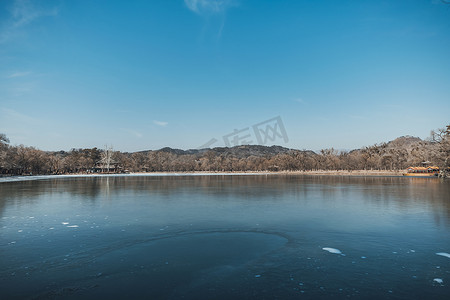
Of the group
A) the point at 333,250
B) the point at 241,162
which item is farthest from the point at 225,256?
the point at 241,162

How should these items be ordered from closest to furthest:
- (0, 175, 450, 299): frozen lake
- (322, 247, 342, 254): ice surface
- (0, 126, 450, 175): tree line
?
(0, 175, 450, 299): frozen lake → (322, 247, 342, 254): ice surface → (0, 126, 450, 175): tree line

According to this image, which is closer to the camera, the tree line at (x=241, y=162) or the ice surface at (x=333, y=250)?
the ice surface at (x=333, y=250)

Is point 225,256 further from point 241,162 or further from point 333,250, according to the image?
point 241,162

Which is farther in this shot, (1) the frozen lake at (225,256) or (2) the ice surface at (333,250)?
(2) the ice surface at (333,250)

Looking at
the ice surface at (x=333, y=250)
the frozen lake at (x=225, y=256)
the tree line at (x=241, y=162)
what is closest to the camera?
the frozen lake at (x=225, y=256)

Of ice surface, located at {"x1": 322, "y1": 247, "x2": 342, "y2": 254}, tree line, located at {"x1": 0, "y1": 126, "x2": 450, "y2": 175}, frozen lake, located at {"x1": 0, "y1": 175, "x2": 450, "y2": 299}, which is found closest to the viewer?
frozen lake, located at {"x1": 0, "y1": 175, "x2": 450, "y2": 299}

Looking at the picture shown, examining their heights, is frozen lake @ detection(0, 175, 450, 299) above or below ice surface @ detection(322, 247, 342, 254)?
above

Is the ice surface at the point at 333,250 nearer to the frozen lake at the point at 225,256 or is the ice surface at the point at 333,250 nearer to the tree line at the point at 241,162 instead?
the frozen lake at the point at 225,256

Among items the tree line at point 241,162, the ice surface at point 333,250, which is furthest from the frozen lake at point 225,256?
the tree line at point 241,162

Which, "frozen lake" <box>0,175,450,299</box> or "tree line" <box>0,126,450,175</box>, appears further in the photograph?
"tree line" <box>0,126,450,175</box>

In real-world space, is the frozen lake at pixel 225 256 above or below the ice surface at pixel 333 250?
above

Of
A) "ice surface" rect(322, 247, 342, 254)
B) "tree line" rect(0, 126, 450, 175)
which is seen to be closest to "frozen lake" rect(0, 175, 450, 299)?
"ice surface" rect(322, 247, 342, 254)

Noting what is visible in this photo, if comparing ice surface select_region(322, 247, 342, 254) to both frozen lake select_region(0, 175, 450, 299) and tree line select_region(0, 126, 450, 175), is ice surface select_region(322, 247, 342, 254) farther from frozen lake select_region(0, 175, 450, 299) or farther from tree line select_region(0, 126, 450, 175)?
tree line select_region(0, 126, 450, 175)

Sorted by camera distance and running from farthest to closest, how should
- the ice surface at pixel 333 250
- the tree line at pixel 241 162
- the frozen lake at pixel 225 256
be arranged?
1. the tree line at pixel 241 162
2. the ice surface at pixel 333 250
3. the frozen lake at pixel 225 256
